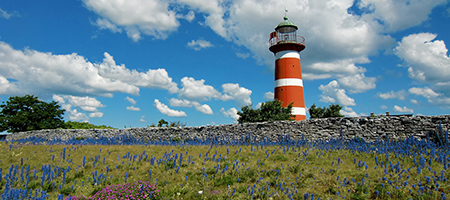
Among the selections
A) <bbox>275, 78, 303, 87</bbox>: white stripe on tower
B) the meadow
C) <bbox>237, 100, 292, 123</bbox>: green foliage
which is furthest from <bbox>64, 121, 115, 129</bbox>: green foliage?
the meadow

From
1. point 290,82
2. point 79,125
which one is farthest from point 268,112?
point 79,125

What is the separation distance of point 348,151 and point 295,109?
39.5ft

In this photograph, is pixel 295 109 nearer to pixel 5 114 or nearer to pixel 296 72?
pixel 296 72

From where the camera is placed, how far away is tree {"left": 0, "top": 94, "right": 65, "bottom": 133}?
26.7 meters

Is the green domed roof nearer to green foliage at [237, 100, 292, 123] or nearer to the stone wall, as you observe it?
green foliage at [237, 100, 292, 123]

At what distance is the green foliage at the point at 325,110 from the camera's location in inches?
899

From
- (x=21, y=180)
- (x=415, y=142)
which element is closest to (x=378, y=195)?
(x=415, y=142)

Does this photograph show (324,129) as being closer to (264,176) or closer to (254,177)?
(264,176)

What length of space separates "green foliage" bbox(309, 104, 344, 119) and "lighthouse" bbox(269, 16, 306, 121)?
275cm

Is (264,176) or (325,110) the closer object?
(264,176)

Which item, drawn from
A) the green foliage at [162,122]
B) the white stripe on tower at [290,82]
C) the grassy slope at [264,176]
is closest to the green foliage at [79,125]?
the green foliage at [162,122]

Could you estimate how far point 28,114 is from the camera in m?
26.6

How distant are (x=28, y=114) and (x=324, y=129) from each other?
28.0 meters

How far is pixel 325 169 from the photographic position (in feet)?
25.2
